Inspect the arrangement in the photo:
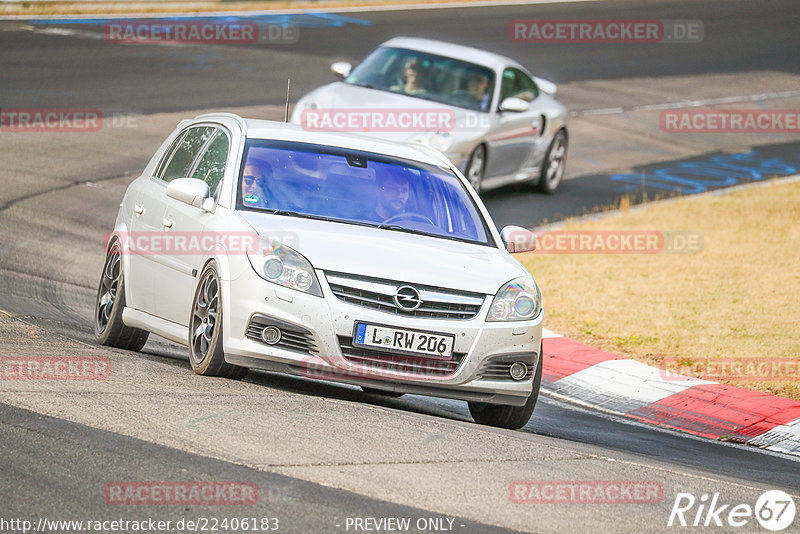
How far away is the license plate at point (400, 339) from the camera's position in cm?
757

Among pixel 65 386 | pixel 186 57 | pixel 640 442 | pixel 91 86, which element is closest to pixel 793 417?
pixel 640 442

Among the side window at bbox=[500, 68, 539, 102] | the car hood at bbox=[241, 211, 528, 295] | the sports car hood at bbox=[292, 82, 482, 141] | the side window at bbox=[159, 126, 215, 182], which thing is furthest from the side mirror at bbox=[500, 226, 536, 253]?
the side window at bbox=[500, 68, 539, 102]

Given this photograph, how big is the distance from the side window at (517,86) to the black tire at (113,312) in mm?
8471

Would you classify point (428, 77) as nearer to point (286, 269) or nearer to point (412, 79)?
point (412, 79)

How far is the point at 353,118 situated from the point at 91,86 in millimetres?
6914

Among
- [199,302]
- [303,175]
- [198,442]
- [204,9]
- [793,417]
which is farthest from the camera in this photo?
[204,9]

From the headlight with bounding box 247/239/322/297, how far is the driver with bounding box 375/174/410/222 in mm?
997

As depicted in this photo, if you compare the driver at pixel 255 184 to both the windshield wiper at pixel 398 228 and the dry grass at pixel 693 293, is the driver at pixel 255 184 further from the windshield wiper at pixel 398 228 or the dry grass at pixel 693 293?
the dry grass at pixel 693 293

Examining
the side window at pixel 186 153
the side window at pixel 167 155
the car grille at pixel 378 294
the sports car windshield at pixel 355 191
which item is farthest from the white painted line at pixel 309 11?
the car grille at pixel 378 294

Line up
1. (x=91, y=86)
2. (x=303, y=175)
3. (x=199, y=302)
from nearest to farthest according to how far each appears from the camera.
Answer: (x=199, y=302) → (x=303, y=175) → (x=91, y=86)

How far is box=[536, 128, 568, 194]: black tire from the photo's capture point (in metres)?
18.8

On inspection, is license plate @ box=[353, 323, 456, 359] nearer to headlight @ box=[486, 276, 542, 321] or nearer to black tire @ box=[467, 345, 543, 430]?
headlight @ box=[486, 276, 542, 321]

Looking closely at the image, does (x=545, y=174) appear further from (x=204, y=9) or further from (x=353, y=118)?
(x=204, y=9)

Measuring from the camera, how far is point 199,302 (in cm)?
809
